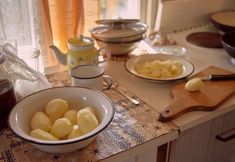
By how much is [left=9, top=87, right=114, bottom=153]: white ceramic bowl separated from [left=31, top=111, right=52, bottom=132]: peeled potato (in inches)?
0.7

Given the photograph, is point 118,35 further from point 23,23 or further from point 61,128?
point 61,128

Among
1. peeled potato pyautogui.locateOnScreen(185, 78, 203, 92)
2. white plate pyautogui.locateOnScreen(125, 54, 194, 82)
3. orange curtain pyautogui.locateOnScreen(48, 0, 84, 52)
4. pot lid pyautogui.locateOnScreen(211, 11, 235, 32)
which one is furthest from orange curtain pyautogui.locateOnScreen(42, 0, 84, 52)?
pot lid pyautogui.locateOnScreen(211, 11, 235, 32)

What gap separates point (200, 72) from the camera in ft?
3.51

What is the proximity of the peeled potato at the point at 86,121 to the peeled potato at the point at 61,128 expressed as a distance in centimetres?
3

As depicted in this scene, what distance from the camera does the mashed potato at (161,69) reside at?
1014 millimetres

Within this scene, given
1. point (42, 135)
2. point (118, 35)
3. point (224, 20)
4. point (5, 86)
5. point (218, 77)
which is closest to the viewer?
point (42, 135)

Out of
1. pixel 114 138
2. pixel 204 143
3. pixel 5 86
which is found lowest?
pixel 204 143

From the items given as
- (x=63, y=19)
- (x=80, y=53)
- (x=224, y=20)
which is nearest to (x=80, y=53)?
(x=80, y=53)

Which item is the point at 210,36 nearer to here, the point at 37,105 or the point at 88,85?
the point at 88,85

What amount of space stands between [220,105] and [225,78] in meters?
0.15

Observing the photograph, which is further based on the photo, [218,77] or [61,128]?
[218,77]

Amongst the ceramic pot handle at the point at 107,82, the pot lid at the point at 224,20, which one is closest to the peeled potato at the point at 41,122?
the ceramic pot handle at the point at 107,82

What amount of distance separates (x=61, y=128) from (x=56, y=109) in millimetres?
77

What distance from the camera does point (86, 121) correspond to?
2.28 ft
